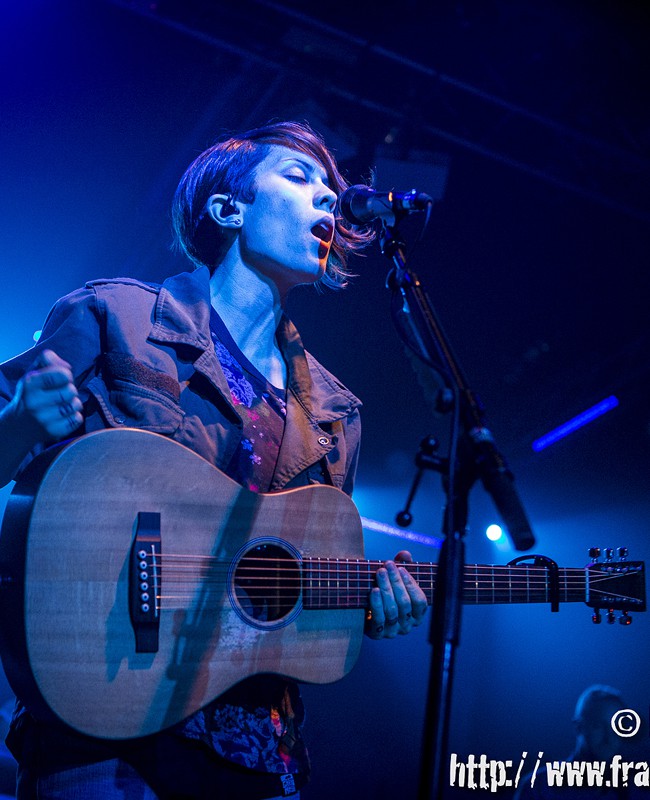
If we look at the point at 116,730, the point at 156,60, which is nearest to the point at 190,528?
the point at 116,730

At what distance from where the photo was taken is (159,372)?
2268 mm

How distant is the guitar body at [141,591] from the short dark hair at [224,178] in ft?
4.28

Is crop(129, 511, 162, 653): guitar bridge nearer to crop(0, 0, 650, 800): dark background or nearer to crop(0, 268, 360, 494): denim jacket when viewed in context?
crop(0, 268, 360, 494): denim jacket

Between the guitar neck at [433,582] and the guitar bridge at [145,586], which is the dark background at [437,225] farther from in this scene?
the guitar bridge at [145,586]

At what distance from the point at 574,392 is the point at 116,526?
6422 millimetres

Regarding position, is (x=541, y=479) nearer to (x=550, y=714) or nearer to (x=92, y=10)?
(x=550, y=714)

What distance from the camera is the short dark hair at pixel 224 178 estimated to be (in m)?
2.95

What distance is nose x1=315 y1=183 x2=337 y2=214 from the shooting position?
2.77 m

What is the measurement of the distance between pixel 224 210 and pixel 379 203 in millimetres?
1050

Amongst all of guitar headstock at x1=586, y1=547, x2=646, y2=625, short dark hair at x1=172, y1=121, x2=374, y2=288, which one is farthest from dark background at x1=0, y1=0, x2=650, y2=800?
guitar headstock at x1=586, y1=547, x2=646, y2=625

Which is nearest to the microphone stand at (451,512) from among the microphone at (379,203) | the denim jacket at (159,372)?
the microphone at (379,203)

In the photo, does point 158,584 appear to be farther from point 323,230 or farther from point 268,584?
point 323,230

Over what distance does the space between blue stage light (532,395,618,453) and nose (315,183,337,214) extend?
5347 millimetres

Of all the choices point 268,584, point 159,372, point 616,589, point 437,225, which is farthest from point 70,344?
point 437,225
